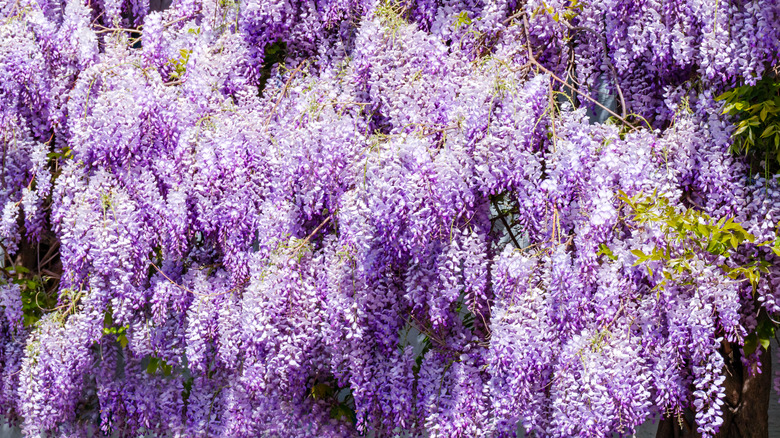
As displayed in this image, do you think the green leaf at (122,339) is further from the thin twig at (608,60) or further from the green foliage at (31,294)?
the thin twig at (608,60)

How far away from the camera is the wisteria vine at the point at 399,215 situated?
124 inches

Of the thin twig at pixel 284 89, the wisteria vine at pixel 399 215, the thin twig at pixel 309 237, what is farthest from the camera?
the thin twig at pixel 284 89

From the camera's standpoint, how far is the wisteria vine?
3.16 meters

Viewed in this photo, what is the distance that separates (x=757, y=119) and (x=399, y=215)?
1371 mm

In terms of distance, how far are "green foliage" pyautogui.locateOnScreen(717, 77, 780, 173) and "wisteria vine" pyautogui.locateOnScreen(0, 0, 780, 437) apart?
0.17ft

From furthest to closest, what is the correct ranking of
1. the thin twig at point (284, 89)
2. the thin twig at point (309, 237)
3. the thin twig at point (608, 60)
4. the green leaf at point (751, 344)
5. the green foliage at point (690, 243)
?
the thin twig at point (284, 89)
the thin twig at point (309, 237)
the thin twig at point (608, 60)
the green leaf at point (751, 344)
the green foliage at point (690, 243)

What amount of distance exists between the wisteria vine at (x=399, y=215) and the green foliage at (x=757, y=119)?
0.05 m

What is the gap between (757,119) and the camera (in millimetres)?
3133

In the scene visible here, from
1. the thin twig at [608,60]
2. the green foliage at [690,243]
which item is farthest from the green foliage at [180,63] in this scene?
the green foliage at [690,243]

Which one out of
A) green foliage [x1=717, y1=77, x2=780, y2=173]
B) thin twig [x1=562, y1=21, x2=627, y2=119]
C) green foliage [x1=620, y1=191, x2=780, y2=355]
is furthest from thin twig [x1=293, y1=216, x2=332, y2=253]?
green foliage [x1=717, y1=77, x2=780, y2=173]

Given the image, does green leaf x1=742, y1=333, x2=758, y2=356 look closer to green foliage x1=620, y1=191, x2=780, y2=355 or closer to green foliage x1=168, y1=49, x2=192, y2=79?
green foliage x1=620, y1=191, x2=780, y2=355

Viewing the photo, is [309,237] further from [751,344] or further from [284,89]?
[751,344]

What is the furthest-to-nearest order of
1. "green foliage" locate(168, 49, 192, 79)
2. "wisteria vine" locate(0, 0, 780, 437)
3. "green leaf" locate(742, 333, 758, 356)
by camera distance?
"green foliage" locate(168, 49, 192, 79), "green leaf" locate(742, 333, 758, 356), "wisteria vine" locate(0, 0, 780, 437)

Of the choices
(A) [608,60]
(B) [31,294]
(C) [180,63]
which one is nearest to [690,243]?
(A) [608,60]
